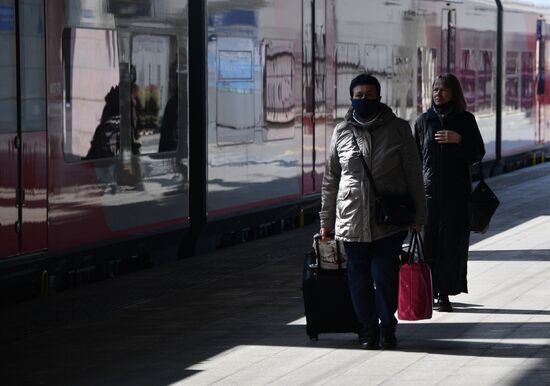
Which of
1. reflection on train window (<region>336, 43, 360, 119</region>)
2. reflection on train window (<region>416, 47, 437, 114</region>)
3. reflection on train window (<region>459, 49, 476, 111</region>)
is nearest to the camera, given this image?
reflection on train window (<region>336, 43, 360, 119</region>)

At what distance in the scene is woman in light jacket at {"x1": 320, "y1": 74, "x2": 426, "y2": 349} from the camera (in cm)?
906

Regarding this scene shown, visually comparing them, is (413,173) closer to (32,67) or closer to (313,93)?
(32,67)

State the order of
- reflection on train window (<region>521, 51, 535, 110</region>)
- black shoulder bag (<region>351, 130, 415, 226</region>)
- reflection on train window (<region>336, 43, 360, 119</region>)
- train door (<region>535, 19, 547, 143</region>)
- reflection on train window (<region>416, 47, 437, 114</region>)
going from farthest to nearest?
train door (<region>535, 19, 547, 143</region>) → reflection on train window (<region>521, 51, 535, 110</region>) → reflection on train window (<region>416, 47, 437, 114</region>) → reflection on train window (<region>336, 43, 360, 119</region>) → black shoulder bag (<region>351, 130, 415, 226</region>)

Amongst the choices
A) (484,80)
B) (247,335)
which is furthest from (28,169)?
(484,80)

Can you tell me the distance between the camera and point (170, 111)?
14.1 meters

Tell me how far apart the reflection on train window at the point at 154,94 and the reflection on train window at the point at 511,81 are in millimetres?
15161

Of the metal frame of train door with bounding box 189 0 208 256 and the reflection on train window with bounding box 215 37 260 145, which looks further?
the reflection on train window with bounding box 215 37 260 145

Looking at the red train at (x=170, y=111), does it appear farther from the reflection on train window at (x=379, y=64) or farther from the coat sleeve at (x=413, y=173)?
the coat sleeve at (x=413, y=173)

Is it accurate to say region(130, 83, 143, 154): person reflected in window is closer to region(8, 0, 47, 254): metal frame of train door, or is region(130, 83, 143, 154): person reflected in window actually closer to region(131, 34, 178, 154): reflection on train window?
region(131, 34, 178, 154): reflection on train window

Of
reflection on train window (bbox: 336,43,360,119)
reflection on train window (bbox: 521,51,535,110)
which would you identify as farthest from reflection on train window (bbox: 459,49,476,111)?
reflection on train window (bbox: 336,43,360,119)

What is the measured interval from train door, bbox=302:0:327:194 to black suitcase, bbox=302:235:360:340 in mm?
8677

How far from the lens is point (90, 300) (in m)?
11.8

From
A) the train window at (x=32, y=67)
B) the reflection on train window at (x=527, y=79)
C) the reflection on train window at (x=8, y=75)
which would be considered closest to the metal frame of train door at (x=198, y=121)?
the train window at (x=32, y=67)

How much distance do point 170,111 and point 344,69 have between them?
19.0 ft
